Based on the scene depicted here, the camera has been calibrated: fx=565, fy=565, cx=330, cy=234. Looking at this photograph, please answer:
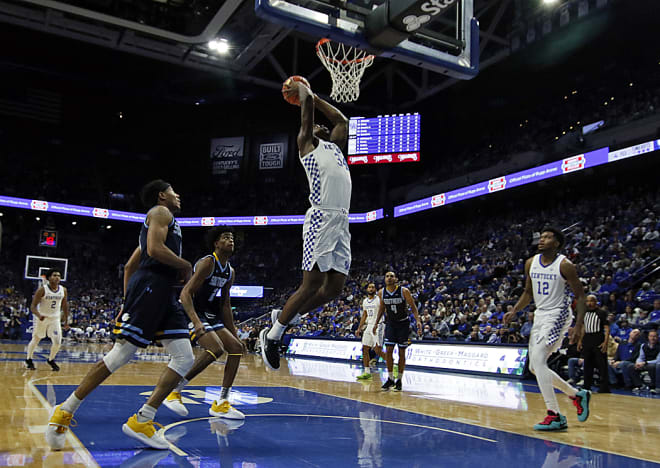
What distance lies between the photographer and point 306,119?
168 inches

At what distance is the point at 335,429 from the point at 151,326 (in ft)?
6.67

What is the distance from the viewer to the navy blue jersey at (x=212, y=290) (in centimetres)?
575

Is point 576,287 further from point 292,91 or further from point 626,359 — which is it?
point 626,359

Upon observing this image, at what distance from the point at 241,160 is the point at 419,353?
2273cm

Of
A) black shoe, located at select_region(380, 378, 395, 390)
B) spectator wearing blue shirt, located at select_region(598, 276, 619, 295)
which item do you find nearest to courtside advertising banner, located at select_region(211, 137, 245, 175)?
spectator wearing blue shirt, located at select_region(598, 276, 619, 295)

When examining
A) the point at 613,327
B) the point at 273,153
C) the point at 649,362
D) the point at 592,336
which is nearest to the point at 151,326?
the point at 592,336

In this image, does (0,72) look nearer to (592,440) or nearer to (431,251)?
(431,251)

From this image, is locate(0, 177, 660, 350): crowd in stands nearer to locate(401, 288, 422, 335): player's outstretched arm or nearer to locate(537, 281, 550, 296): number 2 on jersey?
locate(401, 288, 422, 335): player's outstretched arm

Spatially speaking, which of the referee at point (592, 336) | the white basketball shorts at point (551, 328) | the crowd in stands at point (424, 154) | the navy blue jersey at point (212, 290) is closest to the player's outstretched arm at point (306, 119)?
the navy blue jersey at point (212, 290)

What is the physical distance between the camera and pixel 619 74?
885 inches

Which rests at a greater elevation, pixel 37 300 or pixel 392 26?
pixel 392 26

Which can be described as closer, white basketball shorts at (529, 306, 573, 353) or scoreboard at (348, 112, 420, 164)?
white basketball shorts at (529, 306, 573, 353)

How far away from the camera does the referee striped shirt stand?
9734 mm

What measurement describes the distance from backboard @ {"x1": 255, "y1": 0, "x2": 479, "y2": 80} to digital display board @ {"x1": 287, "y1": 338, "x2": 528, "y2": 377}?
7538 millimetres
